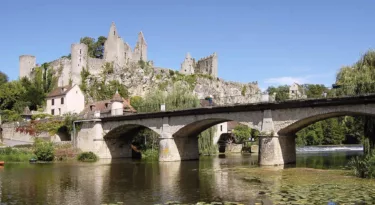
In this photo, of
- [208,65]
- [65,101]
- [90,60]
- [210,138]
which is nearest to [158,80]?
[90,60]

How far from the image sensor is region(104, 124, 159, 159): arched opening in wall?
51.2 meters

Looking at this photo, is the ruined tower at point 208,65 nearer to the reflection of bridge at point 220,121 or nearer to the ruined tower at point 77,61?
the ruined tower at point 77,61

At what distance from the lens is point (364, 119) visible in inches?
1220

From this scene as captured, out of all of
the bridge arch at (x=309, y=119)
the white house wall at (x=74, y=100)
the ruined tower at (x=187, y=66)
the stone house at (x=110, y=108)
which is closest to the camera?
the bridge arch at (x=309, y=119)

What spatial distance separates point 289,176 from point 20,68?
7564 cm

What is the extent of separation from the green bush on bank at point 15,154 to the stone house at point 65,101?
15885 millimetres

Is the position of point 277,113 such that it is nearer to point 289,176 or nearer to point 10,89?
point 289,176

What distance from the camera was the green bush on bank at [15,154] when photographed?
4469 centimetres

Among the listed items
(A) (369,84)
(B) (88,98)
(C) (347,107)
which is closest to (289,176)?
(C) (347,107)

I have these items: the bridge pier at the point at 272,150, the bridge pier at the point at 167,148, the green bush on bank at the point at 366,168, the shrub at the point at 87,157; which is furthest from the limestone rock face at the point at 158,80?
the green bush on bank at the point at 366,168

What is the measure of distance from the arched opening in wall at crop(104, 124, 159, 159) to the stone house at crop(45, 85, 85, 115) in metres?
13.2

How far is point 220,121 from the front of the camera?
40781 millimetres

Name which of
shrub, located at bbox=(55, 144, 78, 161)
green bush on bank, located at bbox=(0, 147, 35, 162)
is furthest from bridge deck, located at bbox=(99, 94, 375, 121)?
green bush on bank, located at bbox=(0, 147, 35, 162)

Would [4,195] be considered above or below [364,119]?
below
